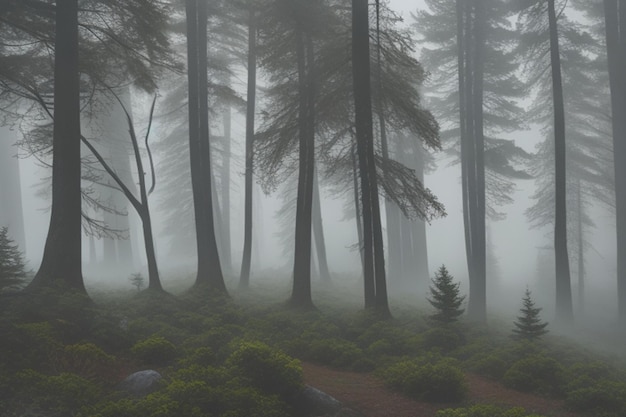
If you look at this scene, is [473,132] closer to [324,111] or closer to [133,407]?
[324,111]

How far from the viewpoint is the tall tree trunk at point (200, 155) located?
1434 centimetres

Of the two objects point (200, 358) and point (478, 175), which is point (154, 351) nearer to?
point (200, 358)

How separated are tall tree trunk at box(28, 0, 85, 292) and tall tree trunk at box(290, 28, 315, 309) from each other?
19.0 feet

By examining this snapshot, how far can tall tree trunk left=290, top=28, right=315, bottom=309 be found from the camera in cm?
1319

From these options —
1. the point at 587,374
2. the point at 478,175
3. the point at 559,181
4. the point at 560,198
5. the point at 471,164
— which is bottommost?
the point at 587,374

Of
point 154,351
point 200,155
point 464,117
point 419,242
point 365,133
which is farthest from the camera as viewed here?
point 419,242

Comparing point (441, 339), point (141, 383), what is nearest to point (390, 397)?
point (441, 339)

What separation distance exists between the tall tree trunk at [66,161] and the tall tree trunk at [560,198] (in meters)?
14.4

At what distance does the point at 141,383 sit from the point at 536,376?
6.55 meters

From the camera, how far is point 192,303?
11.5 m

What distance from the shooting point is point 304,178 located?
13641 mm

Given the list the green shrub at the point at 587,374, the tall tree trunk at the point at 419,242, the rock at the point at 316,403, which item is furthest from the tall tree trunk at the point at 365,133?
the tall tree trunk at the point at 419,242

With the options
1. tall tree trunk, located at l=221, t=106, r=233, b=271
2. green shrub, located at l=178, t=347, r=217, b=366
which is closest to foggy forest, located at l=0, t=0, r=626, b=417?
green shrub, located at l=178, t=347, r=217, b=366

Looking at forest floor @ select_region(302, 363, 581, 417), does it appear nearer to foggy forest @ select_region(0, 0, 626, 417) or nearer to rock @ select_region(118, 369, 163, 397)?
foggy forest @ select_region(0, 0, 626, 417)
